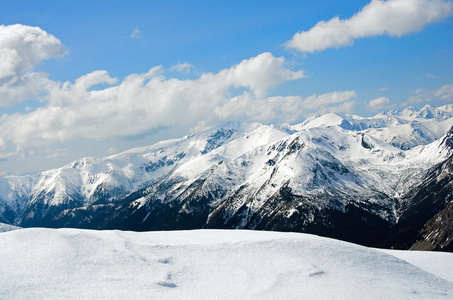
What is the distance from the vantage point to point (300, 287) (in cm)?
2697

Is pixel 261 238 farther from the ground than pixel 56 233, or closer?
closer

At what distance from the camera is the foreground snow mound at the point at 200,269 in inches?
1021

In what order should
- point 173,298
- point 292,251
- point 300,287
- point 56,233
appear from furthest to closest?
point 56,233
point 292,251
point 300,287
point 173,298

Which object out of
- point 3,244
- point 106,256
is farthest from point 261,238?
point 3,244

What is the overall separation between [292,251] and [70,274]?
22690 mm

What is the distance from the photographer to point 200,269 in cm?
3031

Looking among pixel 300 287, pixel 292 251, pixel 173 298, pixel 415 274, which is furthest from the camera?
pixel 292 251

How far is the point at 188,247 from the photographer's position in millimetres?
34719

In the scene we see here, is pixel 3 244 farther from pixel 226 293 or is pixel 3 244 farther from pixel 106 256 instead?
pixel 226 293

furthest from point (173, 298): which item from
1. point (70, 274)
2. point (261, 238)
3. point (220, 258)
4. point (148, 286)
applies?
point (261, 238)

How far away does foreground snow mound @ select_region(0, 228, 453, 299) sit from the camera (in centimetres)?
2594

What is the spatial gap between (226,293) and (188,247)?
9.88 metres

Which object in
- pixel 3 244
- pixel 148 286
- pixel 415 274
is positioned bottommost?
pixel 415 274

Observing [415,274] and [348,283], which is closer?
[348,283]
